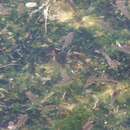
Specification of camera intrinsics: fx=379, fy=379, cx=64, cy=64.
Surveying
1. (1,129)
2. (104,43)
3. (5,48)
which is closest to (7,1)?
(5,48)

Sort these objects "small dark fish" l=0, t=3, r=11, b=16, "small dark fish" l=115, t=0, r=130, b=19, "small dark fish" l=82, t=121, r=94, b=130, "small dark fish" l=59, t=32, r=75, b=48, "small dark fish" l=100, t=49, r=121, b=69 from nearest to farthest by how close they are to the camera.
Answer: "small dark fish" l=82, t=121, r=94, b=130, "small dark fish" l=100, t=49, r=121, b=69, "small dark fish" l=59, t=32, r=75, b=48, "small dark fish" l=115, t=0, r=130, b=19, "small dark fish" l=0, t=3, r=11, b=16

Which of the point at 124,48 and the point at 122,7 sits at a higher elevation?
the point at 122,7

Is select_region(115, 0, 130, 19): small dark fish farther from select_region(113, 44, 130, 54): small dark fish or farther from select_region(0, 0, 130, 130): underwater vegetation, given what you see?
select_region(113, 44, 130, 54): small dark fish

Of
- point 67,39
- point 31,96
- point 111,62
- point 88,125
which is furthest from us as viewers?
point 67,39

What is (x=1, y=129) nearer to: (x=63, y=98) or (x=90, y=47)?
(x=63, y=98)

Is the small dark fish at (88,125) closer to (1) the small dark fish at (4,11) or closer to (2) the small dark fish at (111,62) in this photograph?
(2) the small dark fish at (111,62)

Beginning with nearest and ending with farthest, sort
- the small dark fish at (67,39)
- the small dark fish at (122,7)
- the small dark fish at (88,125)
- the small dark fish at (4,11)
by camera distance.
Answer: the small dark fish at (88,125), the small dark fish at (67,39), the small dark fish at (122,7), the small dark fish at (4,11)

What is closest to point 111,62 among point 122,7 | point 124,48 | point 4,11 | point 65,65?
point 124,48

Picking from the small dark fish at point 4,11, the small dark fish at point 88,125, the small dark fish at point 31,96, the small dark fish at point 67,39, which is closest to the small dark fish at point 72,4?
the small dark fish at point 67,39

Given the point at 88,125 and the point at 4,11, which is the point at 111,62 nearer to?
the point at 88,125

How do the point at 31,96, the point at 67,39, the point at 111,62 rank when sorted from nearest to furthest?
the point at 31,96 → the point at 111,62 → the point at 67,39

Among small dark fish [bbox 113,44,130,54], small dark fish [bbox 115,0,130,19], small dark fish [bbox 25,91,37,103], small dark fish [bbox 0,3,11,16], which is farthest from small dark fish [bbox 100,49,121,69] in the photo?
small dark fish [bbox 0,3,11,16]
